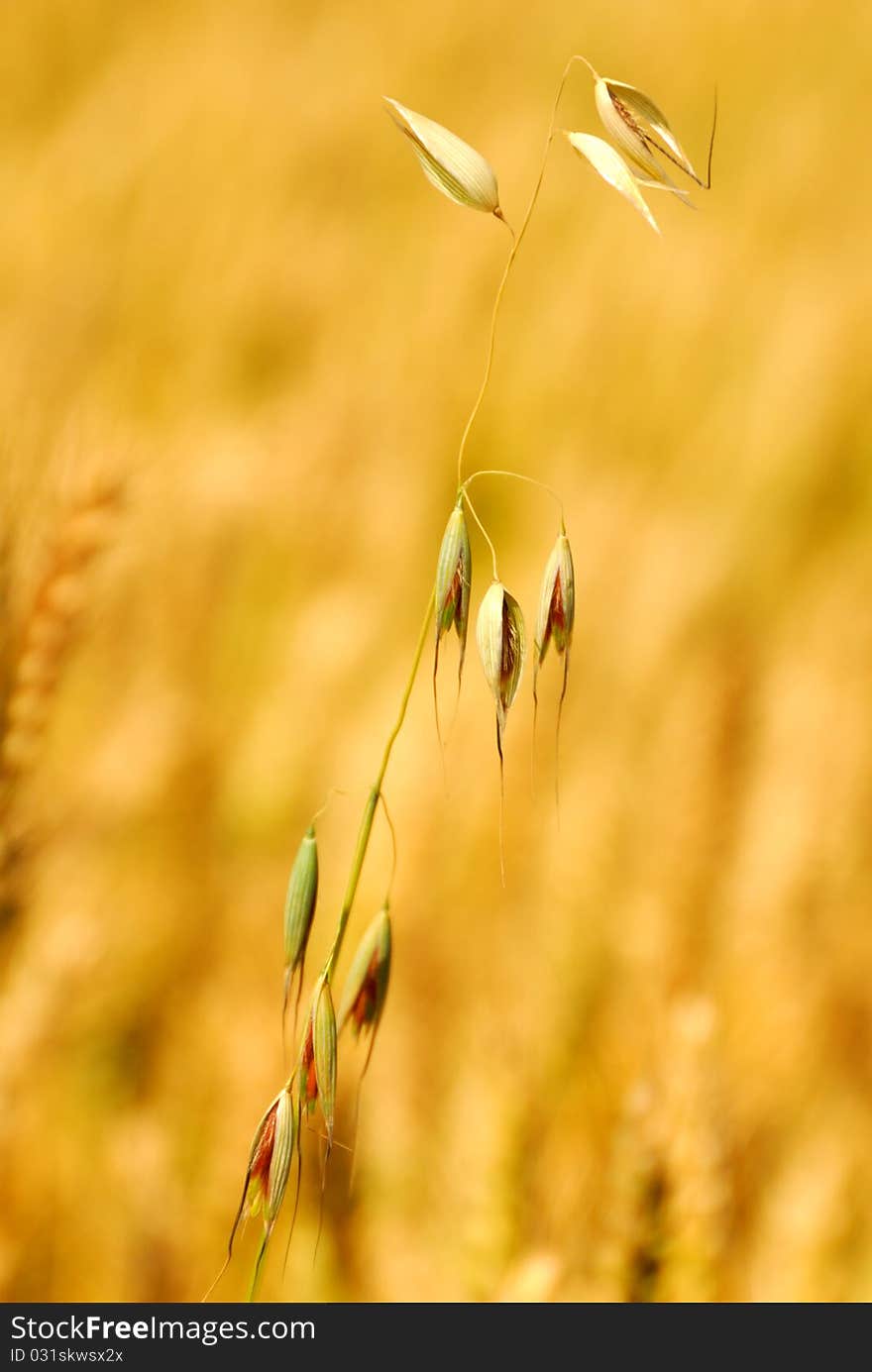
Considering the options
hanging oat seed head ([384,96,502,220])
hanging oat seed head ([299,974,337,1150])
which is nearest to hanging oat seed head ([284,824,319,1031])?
hanging oat seed head ([299,974,337,1150])

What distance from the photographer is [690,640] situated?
1.02 metres

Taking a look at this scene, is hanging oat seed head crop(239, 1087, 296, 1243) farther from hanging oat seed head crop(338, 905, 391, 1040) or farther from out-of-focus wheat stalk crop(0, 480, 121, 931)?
out-of-focus wheat stalk crop(0, 480, 121, 931)

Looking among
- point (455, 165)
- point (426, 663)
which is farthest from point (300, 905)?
point (426, 663)

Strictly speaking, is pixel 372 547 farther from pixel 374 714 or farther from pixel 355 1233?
pixel 355 1233

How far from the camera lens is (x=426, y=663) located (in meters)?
1.10

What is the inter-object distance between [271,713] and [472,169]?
764 mm

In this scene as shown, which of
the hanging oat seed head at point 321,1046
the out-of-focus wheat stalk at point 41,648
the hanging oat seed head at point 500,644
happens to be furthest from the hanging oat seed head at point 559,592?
the out-of-focus wheat stalk at point 41,648

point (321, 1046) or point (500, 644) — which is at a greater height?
point (500, 644)

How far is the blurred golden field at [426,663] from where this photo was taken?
0.60 metres

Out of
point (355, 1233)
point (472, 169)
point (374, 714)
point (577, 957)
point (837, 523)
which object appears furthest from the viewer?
point (837, 523)

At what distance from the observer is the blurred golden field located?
1.98 ft

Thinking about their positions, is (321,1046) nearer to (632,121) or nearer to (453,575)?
(453,575)

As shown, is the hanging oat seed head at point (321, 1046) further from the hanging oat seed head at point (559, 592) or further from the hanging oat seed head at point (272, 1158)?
the hanging oat seed head at point (559, 592)

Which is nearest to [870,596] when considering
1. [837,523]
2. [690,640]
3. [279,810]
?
[690,640]
